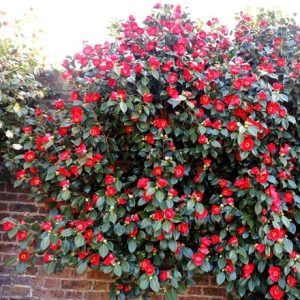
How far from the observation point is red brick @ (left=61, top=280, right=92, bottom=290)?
2.61 m

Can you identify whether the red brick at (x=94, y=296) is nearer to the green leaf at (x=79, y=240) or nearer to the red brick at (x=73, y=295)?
the red brick at (x=73, y=295)

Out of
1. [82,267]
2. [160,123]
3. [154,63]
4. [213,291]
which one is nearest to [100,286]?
[82,267]

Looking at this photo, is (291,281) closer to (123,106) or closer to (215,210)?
(215,210)

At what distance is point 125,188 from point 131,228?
0.26 meters

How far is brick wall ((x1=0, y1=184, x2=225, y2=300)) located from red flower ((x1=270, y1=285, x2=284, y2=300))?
1.75 feet

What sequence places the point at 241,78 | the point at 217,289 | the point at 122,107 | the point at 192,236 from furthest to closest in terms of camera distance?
the point at 217,289, the point at 192,236, the point at 241,78, the point at 122,107

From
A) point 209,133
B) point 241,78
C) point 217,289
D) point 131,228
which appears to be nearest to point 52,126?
point 131,228

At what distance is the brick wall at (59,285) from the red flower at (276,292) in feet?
Answer: 1.75

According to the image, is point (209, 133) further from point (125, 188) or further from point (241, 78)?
point (125, 188)

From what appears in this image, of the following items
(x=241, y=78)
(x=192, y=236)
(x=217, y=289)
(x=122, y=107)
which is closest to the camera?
(x=122, y=107)

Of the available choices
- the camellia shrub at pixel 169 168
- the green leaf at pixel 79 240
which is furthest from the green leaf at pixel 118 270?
the green leaf at pixel 79 240

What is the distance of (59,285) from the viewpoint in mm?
2617

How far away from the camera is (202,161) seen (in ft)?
7.80

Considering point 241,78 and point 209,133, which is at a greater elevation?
point 241,78
